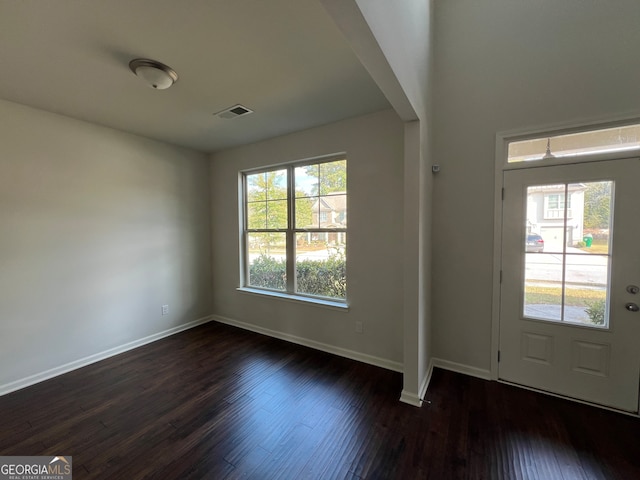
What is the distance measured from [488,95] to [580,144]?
0.82 m

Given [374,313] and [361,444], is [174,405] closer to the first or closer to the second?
[361,444]

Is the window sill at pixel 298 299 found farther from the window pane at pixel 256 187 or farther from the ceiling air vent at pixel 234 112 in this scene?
the ceiling air vent at pixel 234 112

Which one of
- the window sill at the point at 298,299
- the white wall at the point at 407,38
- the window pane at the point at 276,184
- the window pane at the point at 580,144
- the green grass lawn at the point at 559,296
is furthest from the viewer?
the window pane at the point at 276,184

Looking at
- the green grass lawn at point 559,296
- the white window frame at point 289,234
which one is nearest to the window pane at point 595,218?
the green grass lawn at point 559,296

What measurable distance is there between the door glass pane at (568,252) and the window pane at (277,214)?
2559 mm

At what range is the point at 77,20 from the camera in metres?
1.43

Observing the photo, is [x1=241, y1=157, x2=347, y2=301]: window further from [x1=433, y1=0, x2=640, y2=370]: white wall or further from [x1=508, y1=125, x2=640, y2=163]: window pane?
[x1=508, y1=125, x2=640, y2=163]: window pane

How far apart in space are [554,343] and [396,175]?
1.97 m

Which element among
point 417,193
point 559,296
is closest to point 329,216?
point 417,193

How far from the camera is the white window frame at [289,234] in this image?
9.82 ft

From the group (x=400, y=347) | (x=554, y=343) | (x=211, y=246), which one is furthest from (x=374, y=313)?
(x=211, y=246)

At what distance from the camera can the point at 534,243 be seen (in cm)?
221

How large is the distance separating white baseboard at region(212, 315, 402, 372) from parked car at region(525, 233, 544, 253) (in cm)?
159

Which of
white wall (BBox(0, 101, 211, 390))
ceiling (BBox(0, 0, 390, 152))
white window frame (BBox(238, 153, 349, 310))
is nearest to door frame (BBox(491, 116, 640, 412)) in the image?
ceiling (BBox(0, 0, 390, 152))
